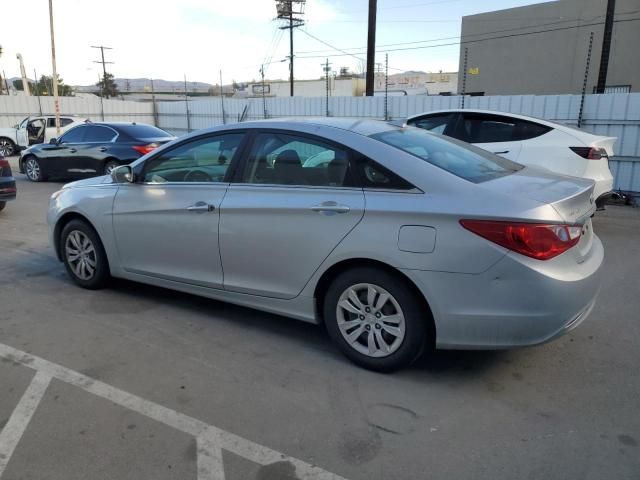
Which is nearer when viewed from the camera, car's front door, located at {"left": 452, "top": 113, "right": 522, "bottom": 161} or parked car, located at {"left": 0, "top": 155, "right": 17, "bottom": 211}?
car's front door, located at {"left": 452, "top": 113, "right": 522, "bottom": 161}

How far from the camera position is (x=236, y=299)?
13.6ft

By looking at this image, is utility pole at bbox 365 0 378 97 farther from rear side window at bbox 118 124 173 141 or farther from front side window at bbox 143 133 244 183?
front side window at bbox 143 133 244 183

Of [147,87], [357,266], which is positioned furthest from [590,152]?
[147,87]

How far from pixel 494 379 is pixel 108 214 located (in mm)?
3453

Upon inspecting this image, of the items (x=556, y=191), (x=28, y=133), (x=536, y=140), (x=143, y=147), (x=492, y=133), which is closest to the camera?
(x=556, y=191)

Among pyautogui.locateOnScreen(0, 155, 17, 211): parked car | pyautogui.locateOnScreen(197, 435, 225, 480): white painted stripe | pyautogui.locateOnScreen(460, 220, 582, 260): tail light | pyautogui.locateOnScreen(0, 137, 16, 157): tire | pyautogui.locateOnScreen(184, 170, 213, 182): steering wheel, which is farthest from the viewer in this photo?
pyautogui.locateOnScreen(0, 137, 16, 157): tire

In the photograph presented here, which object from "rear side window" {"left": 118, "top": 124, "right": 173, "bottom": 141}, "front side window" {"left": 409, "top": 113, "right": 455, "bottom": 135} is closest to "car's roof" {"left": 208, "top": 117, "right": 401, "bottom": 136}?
"front side window" {"left": 409, "top": 113, "right": 455, "bottom": 135}

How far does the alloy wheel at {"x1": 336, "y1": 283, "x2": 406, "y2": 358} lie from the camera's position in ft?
11.1

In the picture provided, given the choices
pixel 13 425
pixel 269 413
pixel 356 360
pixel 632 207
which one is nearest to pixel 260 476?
pixel 269 413

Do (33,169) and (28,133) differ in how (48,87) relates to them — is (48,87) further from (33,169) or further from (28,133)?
(33,169)

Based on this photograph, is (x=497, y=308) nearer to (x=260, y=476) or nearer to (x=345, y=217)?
(x=345, y=217)

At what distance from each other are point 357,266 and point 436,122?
17.9 feet

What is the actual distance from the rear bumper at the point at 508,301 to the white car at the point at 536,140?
440 cm

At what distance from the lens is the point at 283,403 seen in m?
3.19
